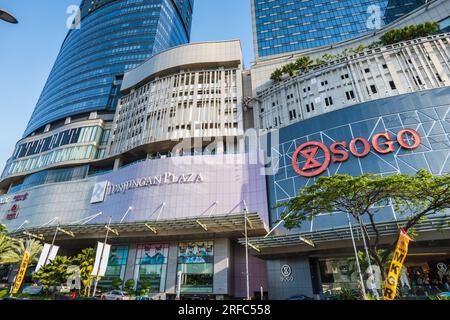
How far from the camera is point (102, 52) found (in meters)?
90.9

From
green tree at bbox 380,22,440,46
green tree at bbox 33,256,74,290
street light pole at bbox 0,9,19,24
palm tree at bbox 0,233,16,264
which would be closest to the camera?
street light pole at bbox 0,9,19,24

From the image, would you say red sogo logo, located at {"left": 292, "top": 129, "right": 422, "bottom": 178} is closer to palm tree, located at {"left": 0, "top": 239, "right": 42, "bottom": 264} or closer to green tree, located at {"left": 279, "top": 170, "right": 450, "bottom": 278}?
green tree, located at {"left": 279, "top": 170, "right": 450, "bottom": 278}

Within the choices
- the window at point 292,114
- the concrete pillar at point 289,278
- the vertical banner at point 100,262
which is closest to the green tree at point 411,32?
the window at point 292,114

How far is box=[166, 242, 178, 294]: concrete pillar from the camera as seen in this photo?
37312 millimetres

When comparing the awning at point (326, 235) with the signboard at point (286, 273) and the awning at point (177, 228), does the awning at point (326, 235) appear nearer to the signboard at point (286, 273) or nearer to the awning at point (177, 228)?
the awning at point (177, 228)

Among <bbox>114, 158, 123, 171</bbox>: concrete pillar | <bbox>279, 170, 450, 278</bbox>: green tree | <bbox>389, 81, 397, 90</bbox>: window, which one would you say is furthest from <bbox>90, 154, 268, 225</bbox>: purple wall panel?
<bbox>389, 81, 397, 90</bbox>: window

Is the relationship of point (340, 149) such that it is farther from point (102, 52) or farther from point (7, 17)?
point (102, 52)

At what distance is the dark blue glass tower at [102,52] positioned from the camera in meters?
78.9

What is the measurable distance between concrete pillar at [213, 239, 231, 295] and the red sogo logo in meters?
15.8

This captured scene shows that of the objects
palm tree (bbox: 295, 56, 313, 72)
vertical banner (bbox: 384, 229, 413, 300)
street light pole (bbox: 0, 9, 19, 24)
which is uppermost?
palm tree (bbox: 295, 56, 313, 72)

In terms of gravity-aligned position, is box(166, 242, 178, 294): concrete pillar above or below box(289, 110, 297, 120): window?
below

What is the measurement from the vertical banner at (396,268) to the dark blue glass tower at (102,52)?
243ft

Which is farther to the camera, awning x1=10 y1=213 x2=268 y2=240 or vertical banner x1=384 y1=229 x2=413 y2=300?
awning x1=10 y1=213 x2=268 y2=240

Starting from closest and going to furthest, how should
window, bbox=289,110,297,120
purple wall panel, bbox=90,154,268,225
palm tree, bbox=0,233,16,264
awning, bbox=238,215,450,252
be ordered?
awning, bbox=238,215,450,252
palm tree, bbox=0,233,16,264
purple wall panel, bbox=90,154,268,225
window, bbox=289,110,297,120
